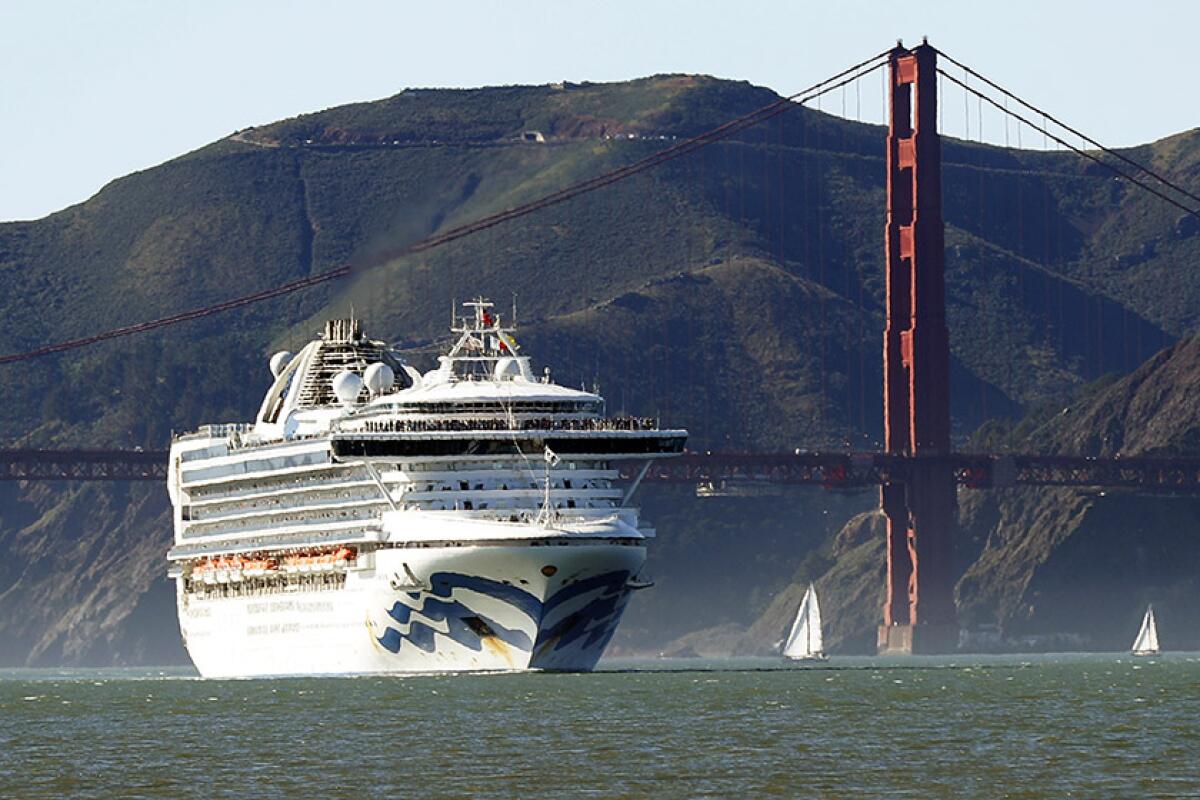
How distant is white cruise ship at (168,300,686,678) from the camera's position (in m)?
95.8

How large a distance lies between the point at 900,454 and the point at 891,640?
10.7 meters

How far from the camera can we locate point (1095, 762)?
63375mm

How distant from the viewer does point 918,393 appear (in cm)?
18025

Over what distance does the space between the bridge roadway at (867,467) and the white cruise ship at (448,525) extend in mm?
60804

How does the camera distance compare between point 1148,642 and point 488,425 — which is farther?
point 1148,642

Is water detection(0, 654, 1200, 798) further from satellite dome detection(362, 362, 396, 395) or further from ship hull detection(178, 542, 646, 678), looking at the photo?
satellite dome detection(362, 362, 396, 395)

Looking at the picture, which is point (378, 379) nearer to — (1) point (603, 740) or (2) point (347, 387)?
(2) point (347, 387)

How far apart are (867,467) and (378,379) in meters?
72.8

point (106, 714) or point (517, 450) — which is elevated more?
point (517, 450)

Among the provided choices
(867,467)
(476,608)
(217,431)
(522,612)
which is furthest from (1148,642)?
(476,608)

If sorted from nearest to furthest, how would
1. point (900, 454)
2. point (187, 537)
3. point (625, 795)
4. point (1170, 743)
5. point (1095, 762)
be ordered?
point (625, 795) < point (1095, 762) < point (1170, 743) < point (187, 537) < point (900, 454)

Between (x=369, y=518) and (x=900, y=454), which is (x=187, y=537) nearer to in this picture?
(x=369, y=518)

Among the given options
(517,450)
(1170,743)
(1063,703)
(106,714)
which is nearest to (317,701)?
(106,714)

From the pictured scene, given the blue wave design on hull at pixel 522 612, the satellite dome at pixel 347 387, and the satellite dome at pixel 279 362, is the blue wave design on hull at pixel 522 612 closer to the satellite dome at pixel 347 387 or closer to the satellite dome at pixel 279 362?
the satellite dome at pixel 347 387
